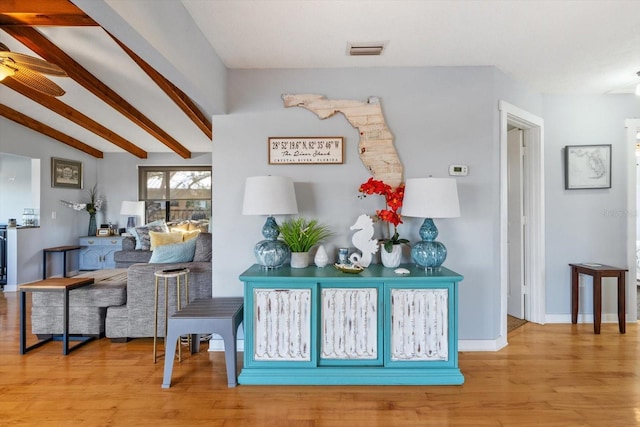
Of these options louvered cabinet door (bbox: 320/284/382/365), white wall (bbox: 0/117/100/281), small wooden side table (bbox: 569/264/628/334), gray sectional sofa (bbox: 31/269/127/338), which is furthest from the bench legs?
white wall (bbox: 0/117/100/281)

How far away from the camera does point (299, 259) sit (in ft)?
8.93

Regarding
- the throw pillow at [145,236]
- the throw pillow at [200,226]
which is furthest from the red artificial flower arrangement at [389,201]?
the throw pillow at [145,236]

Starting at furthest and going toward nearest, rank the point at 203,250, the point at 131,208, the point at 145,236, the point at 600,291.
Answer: the point at 131,208, the point at 145,236, the point at 203,250, the point at 600,291

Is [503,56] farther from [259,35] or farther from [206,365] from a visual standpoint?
[206,365]

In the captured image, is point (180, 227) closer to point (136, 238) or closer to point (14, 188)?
point (136, 238)

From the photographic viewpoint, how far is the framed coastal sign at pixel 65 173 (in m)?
5.98

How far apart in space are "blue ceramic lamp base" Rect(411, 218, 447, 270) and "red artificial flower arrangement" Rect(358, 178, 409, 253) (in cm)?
12

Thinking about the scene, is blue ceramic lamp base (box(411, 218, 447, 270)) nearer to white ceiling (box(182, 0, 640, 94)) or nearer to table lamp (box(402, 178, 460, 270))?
table lamp (box(402, 178, 460, 270))

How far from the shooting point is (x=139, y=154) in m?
6.80

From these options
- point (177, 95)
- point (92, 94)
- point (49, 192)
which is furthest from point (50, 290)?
point (49, 192)

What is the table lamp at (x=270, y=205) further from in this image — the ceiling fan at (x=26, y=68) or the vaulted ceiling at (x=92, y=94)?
the ceiling fan at (x=26, y=68)

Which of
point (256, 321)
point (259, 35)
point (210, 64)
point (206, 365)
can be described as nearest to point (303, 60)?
point (259, 35)

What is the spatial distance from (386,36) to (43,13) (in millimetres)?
2515

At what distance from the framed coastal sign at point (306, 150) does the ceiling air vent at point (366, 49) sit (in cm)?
67
